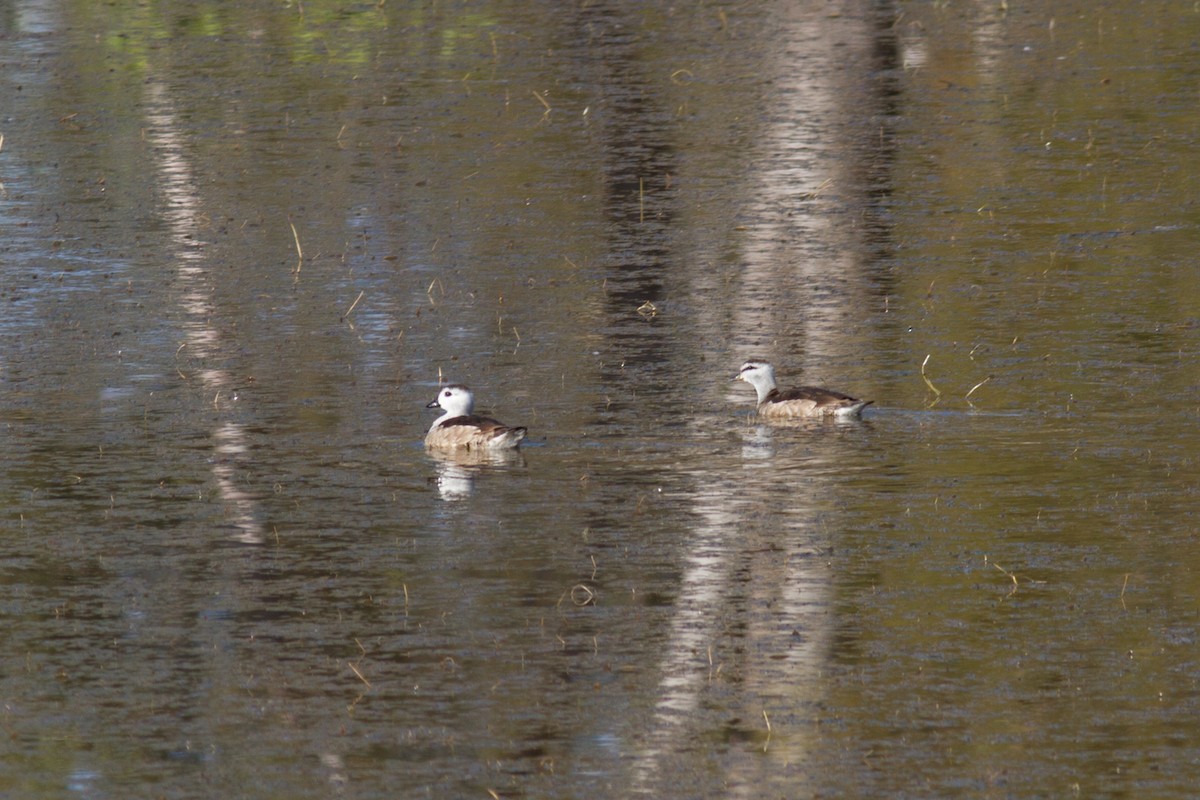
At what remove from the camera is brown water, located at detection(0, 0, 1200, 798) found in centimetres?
912

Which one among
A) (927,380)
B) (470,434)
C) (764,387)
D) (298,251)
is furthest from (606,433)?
(298,251)

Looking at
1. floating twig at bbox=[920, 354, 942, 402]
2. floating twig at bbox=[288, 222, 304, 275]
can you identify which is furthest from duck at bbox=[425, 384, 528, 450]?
floating twig at bbox=[288, 222, 304, 275]

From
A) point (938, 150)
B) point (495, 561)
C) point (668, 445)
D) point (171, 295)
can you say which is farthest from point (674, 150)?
point (495, 561)

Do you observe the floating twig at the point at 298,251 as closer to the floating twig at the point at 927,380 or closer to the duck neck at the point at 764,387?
the duck neck at the point at 764,387

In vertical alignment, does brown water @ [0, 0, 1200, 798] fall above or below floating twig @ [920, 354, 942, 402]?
above

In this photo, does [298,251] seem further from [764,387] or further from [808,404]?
[808,404]

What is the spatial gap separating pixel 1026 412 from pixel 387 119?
12.7m

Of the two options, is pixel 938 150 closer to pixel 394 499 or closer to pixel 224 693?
pixel 394 499

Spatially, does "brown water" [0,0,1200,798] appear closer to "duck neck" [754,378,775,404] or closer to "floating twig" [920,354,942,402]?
"floating twig" [920,354,942,402]

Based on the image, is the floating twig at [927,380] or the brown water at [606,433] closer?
the brown water at [606,433]

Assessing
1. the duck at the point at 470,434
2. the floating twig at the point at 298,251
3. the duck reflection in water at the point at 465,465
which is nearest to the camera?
the duck reflection in water at the point at 465,465

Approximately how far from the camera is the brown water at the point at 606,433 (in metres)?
9.12

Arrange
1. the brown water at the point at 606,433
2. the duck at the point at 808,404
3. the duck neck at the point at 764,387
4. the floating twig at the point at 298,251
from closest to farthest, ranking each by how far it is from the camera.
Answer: the brown water at the point at 606,433, the duck at the point at 808,404, the duck neck at the point at 764,387, the floating twig at the point at 298,251

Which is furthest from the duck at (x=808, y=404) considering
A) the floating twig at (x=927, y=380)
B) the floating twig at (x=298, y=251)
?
the floating twig at (x=298, y=251)
